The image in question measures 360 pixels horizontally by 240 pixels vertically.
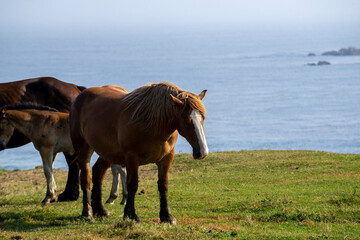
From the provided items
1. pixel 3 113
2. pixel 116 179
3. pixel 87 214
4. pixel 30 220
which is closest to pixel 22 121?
pixel 3 113

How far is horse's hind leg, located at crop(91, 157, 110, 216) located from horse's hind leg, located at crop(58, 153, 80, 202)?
106 inches

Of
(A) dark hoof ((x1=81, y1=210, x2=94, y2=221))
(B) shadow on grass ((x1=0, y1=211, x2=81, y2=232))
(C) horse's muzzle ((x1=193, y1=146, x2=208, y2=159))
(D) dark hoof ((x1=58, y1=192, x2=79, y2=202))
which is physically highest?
(C) horse's muzzle ((x1=193, y1=146, x2=208, y2=159))

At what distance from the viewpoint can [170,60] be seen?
182m

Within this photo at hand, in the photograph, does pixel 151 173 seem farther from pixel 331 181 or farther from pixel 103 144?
pixel 103 144

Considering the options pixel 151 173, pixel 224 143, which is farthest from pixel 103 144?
pixel 224 143

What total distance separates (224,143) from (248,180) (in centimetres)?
4808

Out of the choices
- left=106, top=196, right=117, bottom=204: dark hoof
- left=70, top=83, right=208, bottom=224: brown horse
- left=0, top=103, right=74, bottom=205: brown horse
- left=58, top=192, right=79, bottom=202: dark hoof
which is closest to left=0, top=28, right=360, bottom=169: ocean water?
left=58, top=192, right=79, bottom=202: dark hoof

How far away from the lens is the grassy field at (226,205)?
363 inches

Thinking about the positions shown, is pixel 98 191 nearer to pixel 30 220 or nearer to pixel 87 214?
pixel 87 214

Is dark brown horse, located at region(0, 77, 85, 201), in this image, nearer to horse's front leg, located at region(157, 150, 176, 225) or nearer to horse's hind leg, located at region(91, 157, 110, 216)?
horse's hind leg, located at region(91, 157, 110, 216)

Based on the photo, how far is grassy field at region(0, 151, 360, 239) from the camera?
363 inches

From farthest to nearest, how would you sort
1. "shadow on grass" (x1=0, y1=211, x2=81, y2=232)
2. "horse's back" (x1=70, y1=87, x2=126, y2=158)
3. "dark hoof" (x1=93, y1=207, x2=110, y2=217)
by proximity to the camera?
1. "dark hoof" (x1=93, y1=207, x2=110, y2=217)
2. "shadow on grass" (x1=0, y1=211, x2=81, y2=232)
3. "horse's back" (x1=70, y1=87, x2=126, y2=158)

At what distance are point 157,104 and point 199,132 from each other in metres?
1.03

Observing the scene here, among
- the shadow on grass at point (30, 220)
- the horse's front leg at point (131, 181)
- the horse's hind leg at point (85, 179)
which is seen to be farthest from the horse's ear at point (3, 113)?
the horse's front leg at point (131, 181)
